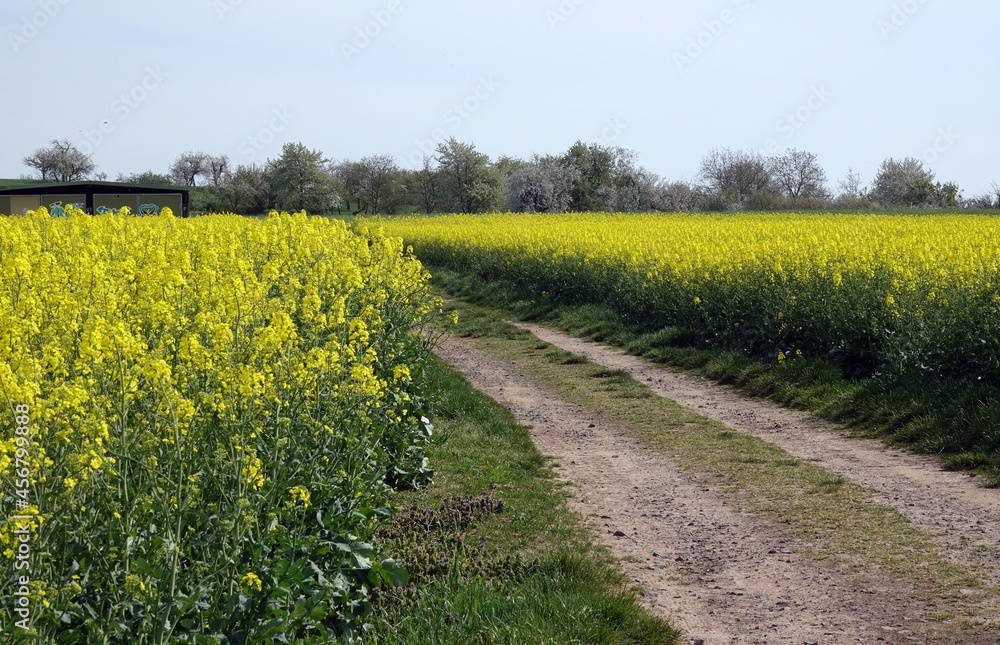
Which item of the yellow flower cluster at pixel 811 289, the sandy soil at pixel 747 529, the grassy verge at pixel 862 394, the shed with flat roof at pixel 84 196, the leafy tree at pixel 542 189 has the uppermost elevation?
the leafy tree at pixel 542 189

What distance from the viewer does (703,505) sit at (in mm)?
7812

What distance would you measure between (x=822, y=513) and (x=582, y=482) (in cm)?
211

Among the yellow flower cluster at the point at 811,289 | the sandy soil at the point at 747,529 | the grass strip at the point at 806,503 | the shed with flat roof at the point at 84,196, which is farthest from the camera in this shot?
the shed with flat roof at the point at 84,196

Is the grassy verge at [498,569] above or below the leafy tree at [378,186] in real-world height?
below

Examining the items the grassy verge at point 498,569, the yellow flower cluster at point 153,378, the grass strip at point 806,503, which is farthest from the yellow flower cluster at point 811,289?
the yellow flower cluster at point 153,378

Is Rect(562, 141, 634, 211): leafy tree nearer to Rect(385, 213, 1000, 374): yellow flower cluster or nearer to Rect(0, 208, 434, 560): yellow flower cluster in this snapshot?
Rect(385, 213, 1000, 374): yellow flower cluster

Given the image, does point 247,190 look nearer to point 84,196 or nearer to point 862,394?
point 84,196

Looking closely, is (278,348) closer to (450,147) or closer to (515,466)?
(515,466)

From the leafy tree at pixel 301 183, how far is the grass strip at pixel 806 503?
68.1 m

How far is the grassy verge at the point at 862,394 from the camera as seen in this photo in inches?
360

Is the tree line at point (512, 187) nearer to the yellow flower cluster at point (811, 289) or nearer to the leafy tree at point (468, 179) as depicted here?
the leafy tree at point (468, 179)

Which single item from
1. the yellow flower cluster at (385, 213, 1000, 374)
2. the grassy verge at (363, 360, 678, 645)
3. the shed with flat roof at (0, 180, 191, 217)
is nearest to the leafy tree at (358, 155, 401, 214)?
the shed with flat roof at (0, 180, 191, 217)

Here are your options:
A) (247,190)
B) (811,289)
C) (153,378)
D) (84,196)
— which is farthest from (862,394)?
(247,190)

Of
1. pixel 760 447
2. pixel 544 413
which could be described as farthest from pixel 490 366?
pixel 760 447
